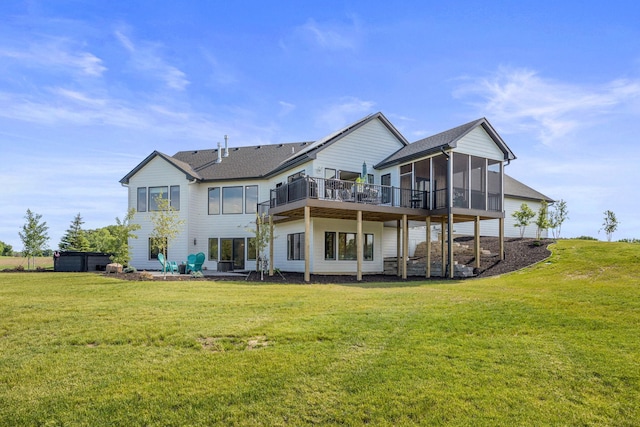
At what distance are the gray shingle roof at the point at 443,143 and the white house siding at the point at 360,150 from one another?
72 cm

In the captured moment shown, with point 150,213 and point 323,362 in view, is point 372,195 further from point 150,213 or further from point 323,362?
point 150,213

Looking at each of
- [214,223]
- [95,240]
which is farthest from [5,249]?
[214,223]

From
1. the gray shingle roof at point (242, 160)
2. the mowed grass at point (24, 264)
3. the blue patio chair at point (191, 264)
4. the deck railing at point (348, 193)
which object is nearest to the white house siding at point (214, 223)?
the gray shingle roof at point (242, 160)

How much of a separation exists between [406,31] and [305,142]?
45.1 feet

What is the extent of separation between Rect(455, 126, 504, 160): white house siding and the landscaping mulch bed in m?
4.60

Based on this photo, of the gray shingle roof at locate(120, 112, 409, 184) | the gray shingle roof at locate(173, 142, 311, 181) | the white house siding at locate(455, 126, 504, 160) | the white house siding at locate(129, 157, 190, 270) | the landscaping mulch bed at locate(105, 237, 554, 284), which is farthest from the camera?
the gray shingle roof at locate(173, 142, 311, 181)

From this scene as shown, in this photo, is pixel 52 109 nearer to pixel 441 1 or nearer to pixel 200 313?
pixel 200 313

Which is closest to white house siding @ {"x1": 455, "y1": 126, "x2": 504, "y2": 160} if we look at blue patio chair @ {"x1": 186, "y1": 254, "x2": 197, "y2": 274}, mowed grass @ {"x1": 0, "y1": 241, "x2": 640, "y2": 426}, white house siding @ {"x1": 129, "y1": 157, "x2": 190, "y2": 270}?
mowed grass @ {"x1": 0, "y1": 241, "x2": 640, "y2": 426}

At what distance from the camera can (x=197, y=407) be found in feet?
14.7

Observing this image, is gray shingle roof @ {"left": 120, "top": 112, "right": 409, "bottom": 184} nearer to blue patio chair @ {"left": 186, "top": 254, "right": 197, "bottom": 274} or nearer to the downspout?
the downspout

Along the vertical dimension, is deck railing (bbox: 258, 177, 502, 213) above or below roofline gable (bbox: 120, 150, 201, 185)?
below

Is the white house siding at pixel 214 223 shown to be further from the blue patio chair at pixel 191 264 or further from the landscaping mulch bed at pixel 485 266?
the landscaping mulch bed at pixel 485 266

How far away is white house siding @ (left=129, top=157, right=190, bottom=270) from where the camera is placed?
23.9 m

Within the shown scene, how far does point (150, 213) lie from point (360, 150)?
12.8m
